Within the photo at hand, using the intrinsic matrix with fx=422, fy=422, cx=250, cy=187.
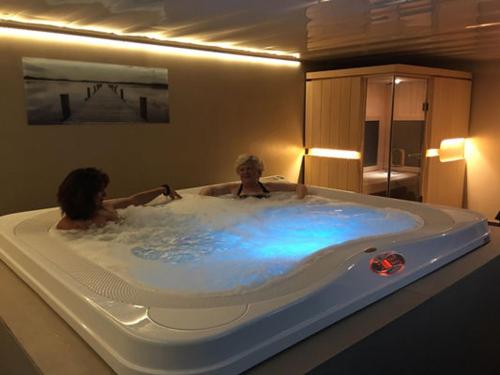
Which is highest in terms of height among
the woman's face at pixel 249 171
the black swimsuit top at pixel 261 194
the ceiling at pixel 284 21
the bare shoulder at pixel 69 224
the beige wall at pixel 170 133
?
the ceiling at pixel 284 21

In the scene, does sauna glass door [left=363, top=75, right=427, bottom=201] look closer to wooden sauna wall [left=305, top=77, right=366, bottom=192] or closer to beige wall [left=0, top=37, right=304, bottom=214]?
wooden sauna wall [left=305, top=77, right=366, bottom=192]

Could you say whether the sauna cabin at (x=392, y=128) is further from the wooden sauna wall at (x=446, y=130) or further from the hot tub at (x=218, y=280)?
the hot tub at (x=218, y=280)

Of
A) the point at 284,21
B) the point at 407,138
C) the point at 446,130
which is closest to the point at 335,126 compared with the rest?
the point at 407,138

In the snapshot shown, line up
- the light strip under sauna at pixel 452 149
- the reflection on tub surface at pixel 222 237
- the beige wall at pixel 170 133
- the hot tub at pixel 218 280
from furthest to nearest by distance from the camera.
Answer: the light strip under sauna at pixel 452 149, the beige wall at pixel 170 133, the reflection on tub surface at pixel 222 237, the hot tub at pixel 218 280

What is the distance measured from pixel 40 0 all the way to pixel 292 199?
6.68 ft

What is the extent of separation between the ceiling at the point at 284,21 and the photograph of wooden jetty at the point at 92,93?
283mm

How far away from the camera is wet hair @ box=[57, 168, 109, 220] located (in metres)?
2.16

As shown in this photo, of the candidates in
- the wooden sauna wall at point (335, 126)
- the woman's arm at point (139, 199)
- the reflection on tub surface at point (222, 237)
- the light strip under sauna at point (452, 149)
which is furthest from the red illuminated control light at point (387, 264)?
the light strip under sauna at point (452, 149)

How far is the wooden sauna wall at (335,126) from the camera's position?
14.0 feet

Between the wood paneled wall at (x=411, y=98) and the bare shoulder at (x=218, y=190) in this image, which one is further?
the wood paneled wall at (x=411, y=98)

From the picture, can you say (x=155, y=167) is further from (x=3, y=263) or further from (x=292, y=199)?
(x=3, y=263)

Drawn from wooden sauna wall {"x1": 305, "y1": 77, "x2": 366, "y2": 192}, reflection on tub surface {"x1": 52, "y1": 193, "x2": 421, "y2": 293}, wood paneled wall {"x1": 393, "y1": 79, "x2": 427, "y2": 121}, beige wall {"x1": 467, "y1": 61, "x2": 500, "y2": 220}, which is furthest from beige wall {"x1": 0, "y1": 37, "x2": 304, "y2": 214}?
beige wall {"x1": 467, "y1": 61, "x2": 500, "y2": 220}

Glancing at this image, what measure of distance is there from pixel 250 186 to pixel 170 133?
3.00 feet

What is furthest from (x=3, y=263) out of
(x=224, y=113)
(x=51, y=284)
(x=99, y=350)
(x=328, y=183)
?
(x=328, y=183)
